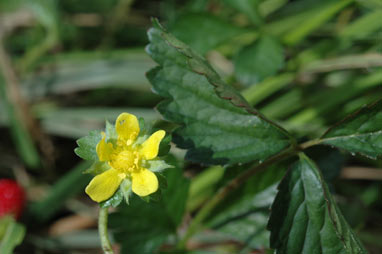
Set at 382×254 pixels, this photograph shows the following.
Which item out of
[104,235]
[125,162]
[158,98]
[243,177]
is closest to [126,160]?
[125,162]

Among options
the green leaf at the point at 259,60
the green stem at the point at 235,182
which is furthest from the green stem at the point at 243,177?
the green leaf at the point at 259,60

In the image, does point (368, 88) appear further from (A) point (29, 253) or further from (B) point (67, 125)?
(A) point (29, 253)

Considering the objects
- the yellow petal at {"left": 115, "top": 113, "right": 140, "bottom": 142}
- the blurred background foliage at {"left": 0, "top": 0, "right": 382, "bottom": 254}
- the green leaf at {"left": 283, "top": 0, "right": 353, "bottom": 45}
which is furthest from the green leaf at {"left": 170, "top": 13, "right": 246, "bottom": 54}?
the yellow petal at {"left": 115, "top": 113, "right": 140, "bottom": 142}

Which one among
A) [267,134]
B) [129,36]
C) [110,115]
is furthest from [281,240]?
[129,36]

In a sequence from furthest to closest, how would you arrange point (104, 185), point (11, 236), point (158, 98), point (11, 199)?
point (158, 98) → point (11, 199) → point (11, 236) → point (104, 185)

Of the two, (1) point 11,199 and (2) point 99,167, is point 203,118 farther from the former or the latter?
(1) point 11,199

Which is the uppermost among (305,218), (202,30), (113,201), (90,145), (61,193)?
(202,30)
